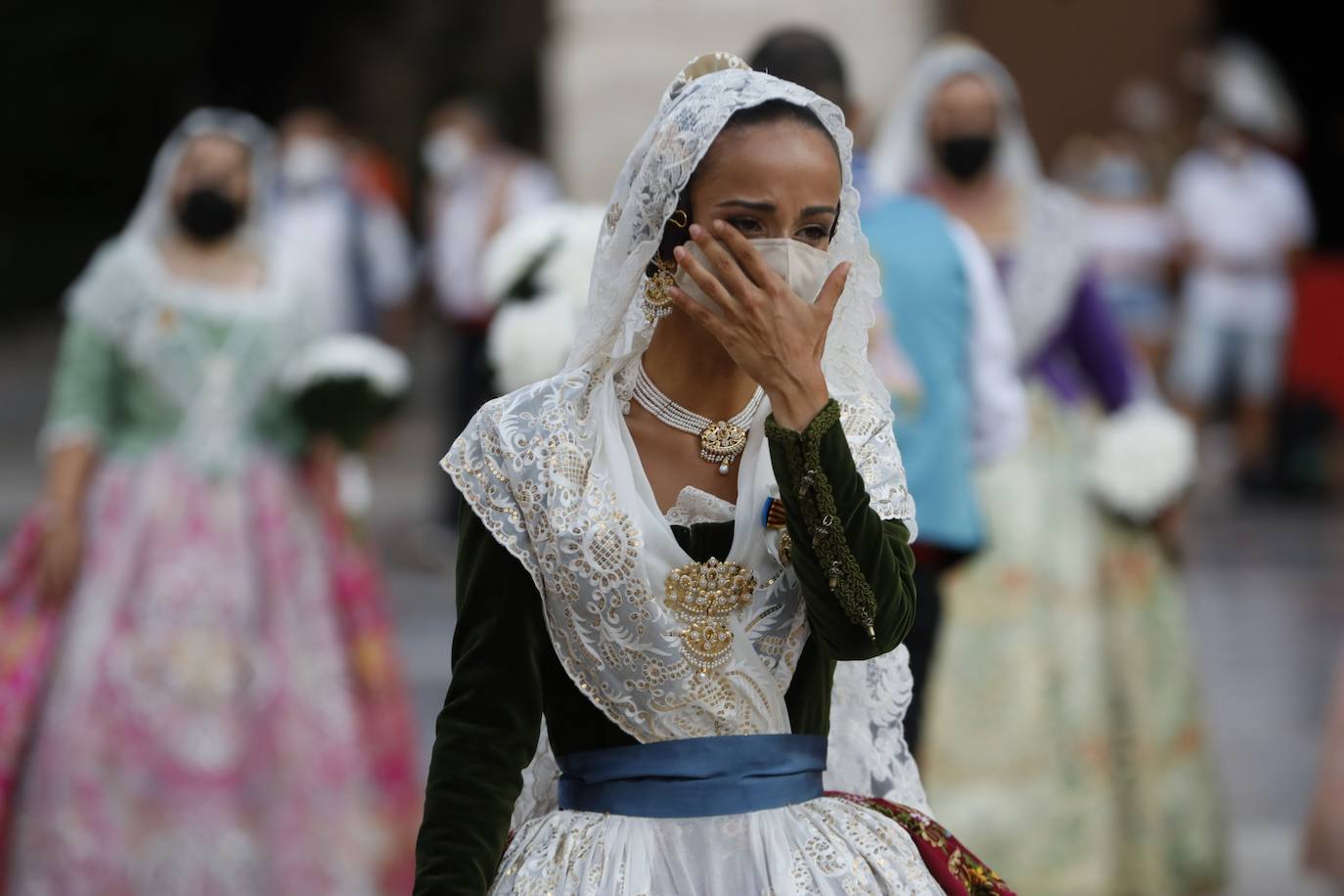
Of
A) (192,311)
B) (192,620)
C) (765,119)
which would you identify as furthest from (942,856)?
(192,311)

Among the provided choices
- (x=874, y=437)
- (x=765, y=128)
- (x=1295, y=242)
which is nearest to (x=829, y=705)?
(x=874, y=437)

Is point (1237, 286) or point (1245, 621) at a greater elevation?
point (1237, 286)

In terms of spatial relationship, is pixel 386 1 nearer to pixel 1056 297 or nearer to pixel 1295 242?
pixel 1295 242

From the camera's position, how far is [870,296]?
2.65m

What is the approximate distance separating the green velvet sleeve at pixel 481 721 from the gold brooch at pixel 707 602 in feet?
0.51

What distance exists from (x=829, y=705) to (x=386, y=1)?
2162cm

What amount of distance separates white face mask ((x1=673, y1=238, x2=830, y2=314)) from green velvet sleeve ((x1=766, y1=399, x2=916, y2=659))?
0.48ft

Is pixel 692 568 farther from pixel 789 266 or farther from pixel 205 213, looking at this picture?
pixel 205 213

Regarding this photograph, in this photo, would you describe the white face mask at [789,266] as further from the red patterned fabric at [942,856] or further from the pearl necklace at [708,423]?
the red patterned fabric at [942,856]

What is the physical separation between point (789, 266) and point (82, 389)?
12.1 feet

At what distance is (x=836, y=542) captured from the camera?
7.57 feet

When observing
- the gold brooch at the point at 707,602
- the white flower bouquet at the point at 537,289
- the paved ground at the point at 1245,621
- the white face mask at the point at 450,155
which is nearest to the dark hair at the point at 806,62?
the white flower bouquet at the point at 537,289

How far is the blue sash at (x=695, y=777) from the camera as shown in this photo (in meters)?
2.42

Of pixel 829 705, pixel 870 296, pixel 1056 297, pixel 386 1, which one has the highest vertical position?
pixel 386 1
